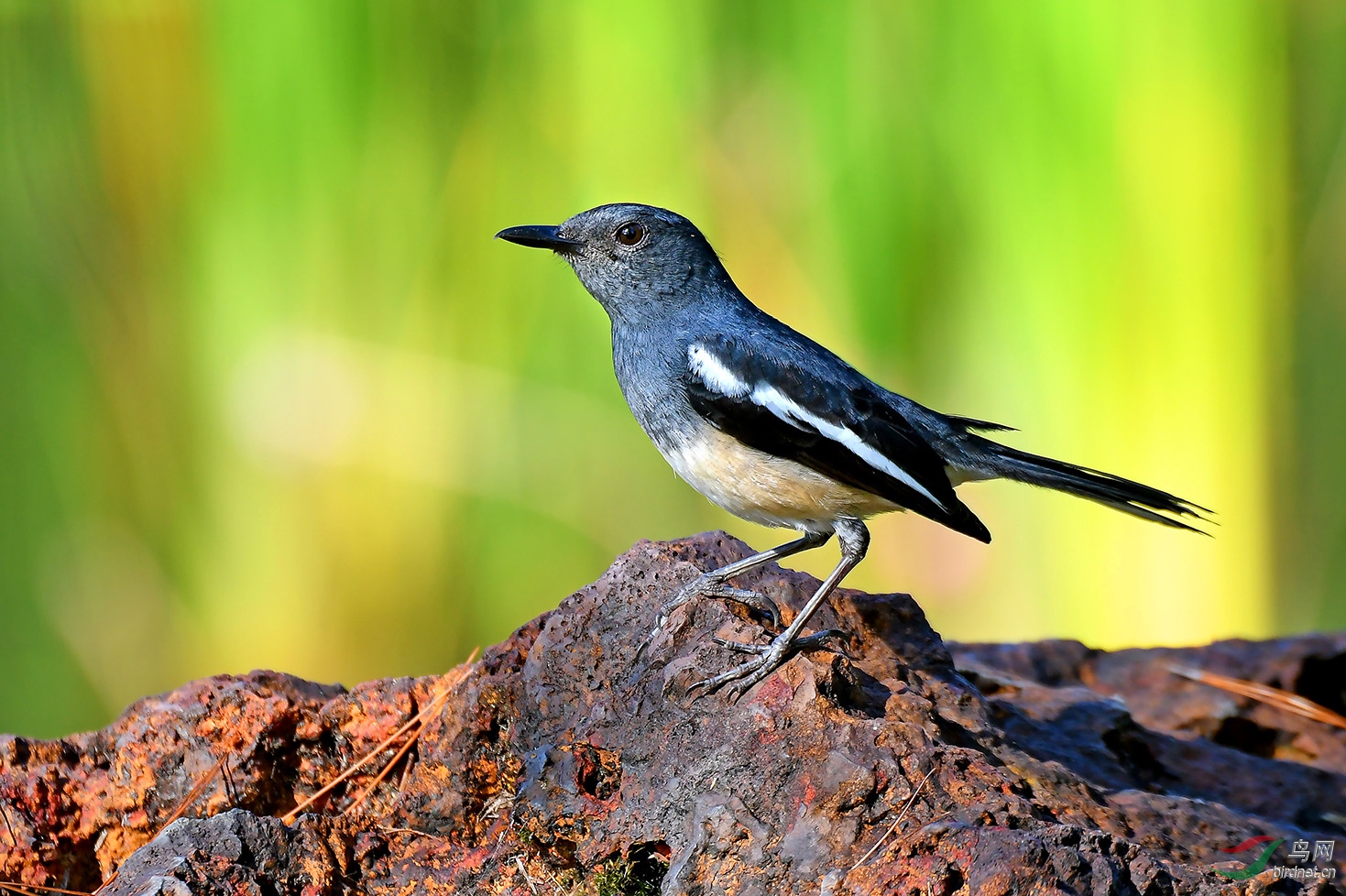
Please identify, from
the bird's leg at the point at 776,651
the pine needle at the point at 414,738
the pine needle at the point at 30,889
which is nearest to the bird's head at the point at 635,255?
the bird's leg at the point at 776,651

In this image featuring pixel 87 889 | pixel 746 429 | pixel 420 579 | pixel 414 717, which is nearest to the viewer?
pixel 87 889

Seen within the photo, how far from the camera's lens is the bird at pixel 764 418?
3.30 metres

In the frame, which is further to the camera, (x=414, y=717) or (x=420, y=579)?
(x=420, y=579)

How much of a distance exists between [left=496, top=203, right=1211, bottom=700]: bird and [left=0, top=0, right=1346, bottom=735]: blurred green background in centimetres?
168

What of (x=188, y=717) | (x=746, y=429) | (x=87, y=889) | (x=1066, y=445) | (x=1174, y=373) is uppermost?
(x=1174, y=373)

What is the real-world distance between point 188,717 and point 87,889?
0.39 metres

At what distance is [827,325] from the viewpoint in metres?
5.41

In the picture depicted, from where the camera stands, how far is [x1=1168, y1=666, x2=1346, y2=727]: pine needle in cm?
374

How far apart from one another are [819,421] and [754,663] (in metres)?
1.12

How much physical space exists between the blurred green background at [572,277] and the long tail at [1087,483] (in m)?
1.70

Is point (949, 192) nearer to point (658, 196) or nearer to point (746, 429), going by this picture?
point (658, 196)

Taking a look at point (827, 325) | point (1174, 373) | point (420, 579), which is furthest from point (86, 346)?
point (1174, 373)

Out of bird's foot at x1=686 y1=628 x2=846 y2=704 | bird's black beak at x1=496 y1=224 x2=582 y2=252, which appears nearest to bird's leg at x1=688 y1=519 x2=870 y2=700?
bird's foot at x1=686 y1=628 x2=846 y2=704

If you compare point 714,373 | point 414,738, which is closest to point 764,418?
point 714,373
